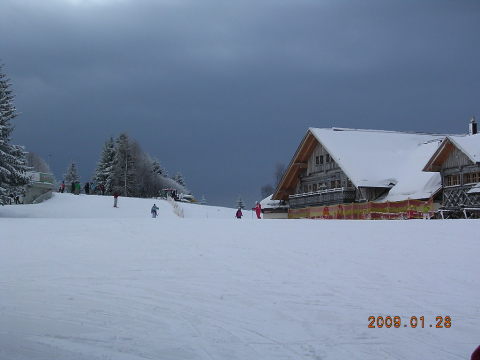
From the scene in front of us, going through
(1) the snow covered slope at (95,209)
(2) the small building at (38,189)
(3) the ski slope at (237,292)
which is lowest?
(3) the ski slope at (237,292)

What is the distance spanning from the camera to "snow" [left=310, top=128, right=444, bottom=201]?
1802 inches

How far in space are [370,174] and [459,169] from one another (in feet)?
29.1

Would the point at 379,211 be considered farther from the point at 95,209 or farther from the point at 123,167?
the point at 123,167

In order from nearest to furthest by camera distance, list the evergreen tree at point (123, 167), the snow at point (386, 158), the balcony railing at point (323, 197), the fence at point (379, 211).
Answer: the fence at point (379, 211) → the snow at point (386, 158) → the balcony railing at point (323, 197) → the evergreen tree at point (123, 167)

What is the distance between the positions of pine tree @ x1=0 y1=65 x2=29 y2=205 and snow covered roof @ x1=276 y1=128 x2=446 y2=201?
Answer: 23388mm

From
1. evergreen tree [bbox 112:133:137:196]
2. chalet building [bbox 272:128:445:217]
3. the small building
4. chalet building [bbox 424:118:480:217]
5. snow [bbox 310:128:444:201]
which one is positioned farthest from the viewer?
evergreen tree [bbox 112:133:137:196]

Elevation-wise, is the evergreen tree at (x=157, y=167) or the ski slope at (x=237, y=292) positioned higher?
the evergreen tree at (x=157, y=167)

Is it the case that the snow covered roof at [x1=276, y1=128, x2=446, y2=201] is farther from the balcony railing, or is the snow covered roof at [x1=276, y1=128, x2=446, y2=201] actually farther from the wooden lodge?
the balcony railing

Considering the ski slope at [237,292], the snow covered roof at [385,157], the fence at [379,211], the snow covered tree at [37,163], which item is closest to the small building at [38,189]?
the snow covered roof at [385,157]

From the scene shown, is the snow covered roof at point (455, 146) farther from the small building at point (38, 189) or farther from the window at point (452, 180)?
the small building at point (38, 189)

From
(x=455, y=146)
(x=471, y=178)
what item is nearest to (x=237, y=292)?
(x=471, y=178)

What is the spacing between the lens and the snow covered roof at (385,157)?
4581 cm

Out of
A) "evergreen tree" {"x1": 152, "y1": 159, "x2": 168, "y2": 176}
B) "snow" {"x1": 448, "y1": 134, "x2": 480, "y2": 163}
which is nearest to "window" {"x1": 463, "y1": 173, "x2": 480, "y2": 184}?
"snow" {"x1": 448, "y1": 134, "x2": 480, "y2": 163}

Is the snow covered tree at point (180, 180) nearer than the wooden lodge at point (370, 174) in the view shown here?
No
